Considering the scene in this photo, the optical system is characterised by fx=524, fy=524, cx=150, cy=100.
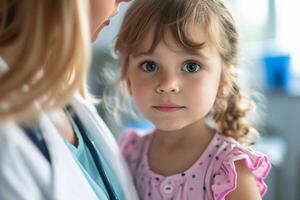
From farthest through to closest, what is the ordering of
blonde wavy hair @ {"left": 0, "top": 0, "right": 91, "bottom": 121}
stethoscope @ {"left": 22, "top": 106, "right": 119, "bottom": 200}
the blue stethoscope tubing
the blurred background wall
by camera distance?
the blurred background wall → the blue stethoscope tubing → stethoscope @ {"left": 22, "top": 106, "right": 119, "bottom": 200} → blonde wavy hair @ {"left": 0, "top": 0, "right": 91, "bottom": 121}

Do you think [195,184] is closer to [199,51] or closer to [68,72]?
[199,51]

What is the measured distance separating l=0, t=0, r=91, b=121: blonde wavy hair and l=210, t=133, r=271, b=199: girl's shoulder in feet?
1.13

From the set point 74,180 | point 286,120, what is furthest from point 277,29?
point 74,180

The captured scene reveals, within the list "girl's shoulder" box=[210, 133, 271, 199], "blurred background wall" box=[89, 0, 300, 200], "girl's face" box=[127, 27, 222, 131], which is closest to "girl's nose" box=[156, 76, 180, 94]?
"girl's face" box=[127, 27, 222, 131]

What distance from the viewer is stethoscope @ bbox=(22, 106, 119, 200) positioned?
2.34 ft

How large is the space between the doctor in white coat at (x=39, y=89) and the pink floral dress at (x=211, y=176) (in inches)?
7.5

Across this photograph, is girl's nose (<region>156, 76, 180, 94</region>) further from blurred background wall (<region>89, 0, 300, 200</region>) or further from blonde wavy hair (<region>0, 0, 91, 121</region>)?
blurred background wall (<region>89, 0, 300, 200</region>)

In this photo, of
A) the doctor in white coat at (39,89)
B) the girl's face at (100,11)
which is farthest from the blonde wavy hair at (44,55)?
the girl's face at (100,11)

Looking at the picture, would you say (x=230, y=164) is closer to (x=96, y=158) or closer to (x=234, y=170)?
(x=234, y=170)

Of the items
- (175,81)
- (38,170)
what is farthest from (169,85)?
(38,170)

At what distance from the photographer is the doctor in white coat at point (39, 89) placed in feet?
2.01

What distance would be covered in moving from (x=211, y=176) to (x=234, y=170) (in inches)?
1.9

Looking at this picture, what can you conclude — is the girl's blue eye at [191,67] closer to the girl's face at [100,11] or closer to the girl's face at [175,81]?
the girl's face at [175,81]

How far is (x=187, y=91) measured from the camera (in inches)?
34.5
